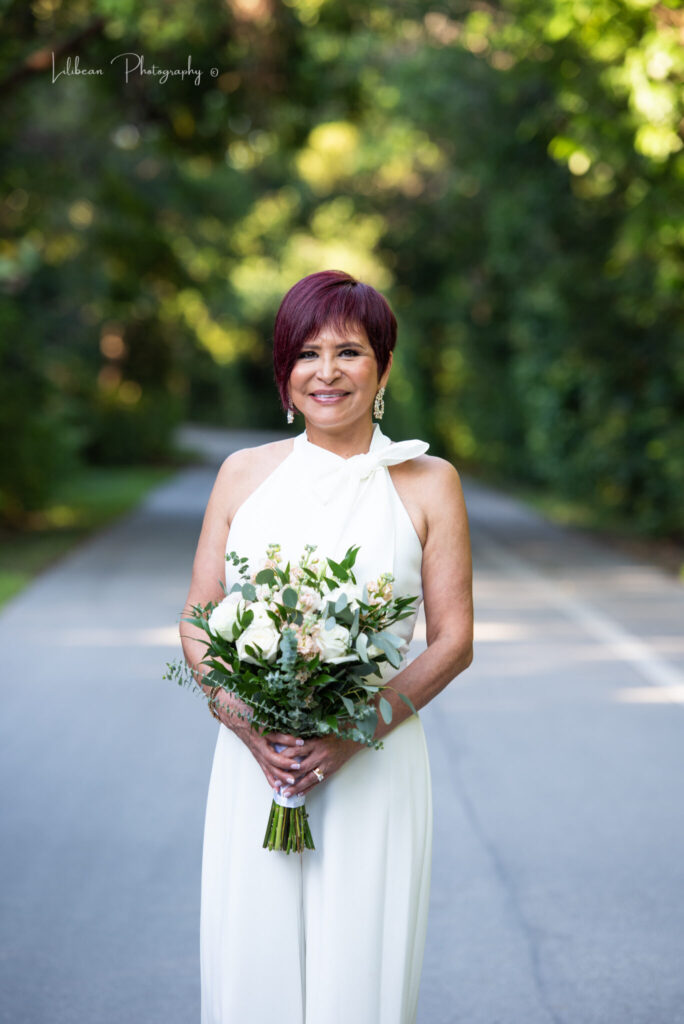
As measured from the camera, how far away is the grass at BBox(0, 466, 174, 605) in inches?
610

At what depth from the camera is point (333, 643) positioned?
8.55 ft

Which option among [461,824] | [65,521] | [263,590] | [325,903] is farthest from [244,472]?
[65,521]

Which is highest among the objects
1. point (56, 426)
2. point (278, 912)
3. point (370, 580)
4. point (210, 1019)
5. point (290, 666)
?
point (56, 426)

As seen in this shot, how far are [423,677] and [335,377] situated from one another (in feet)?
2.36

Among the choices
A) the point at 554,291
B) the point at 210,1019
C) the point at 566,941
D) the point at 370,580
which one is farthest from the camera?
the point at 554,291

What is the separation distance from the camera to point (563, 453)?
893 inches

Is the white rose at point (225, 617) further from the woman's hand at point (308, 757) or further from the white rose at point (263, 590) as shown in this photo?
the woman's hand at point (308, 757)

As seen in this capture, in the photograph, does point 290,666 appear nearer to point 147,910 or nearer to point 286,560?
point 286,560

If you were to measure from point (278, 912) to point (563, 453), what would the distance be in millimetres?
20232

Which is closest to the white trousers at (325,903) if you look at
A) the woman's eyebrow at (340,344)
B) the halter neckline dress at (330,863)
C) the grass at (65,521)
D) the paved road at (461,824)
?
the halter neckline dress at (330,863)

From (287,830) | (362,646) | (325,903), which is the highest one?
(362,646)

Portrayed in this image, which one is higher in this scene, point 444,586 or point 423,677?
point 444,586

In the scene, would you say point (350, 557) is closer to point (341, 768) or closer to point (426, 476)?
point (426, 476)

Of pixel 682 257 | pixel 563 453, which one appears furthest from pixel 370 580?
pixel 563 453
